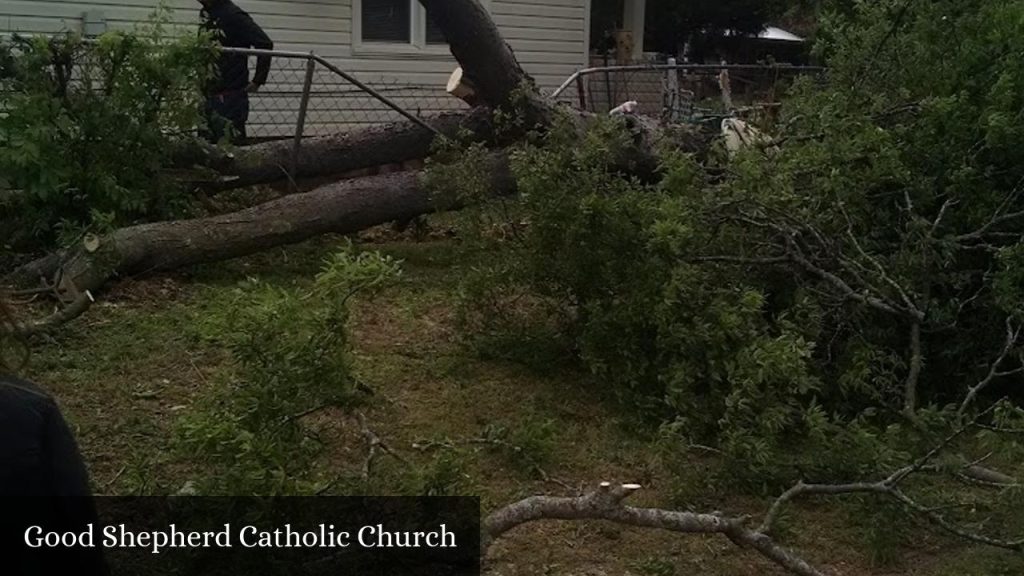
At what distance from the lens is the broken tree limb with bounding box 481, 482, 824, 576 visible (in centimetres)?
334

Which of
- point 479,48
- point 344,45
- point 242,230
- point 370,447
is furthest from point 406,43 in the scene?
point 370,447

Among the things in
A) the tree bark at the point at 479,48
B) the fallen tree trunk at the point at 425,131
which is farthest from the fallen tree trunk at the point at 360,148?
the tree bark at the point at 479,48

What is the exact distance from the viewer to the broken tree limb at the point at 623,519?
11.0 feet

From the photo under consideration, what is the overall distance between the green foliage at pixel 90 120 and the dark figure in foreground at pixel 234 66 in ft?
3.22

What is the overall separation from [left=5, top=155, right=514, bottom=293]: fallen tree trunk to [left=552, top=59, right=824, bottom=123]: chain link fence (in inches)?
132

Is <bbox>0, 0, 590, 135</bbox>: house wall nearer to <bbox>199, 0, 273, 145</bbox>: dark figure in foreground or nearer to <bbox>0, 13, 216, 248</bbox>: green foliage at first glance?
<bbox>199, 0, 273, 145</bbox>: dark figure in foreground

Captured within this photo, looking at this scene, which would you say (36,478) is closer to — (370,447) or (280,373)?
(280,373)

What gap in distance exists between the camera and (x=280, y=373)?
3.36 m

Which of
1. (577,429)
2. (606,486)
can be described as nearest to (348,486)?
(606,486)

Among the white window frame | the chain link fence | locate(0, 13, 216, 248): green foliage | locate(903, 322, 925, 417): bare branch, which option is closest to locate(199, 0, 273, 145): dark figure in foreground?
locate(0, 13, 216, 248): green foliage

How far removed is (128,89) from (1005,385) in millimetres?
5129

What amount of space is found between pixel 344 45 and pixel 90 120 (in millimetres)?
7097

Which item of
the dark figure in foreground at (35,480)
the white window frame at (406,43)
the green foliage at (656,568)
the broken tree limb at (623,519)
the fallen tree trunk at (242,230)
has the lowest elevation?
the green foliage at (656,568)

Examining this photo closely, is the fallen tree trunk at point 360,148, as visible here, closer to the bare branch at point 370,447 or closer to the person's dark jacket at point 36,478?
→ the bare branch at point 370,447
